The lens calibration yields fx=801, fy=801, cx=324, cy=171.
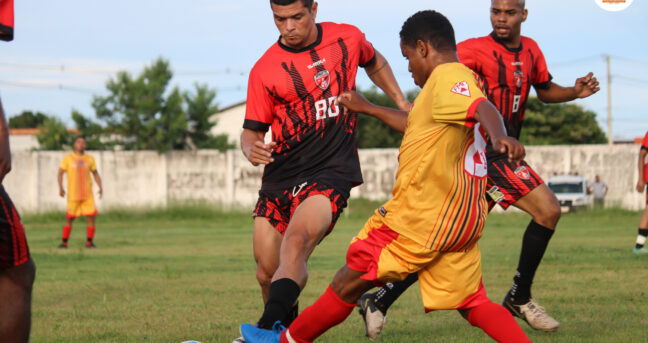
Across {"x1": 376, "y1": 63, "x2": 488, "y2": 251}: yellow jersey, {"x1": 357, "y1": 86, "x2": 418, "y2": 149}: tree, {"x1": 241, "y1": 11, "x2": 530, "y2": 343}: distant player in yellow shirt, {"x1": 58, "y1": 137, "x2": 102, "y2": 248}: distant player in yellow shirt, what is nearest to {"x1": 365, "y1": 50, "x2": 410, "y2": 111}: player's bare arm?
{"x1": 241, "y1": 11, "x2": 530, "y2": 343}: distant player in yellow shirt

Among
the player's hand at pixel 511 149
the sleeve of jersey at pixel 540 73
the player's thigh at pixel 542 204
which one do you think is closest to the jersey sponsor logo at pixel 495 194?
the player's thigh at pixel 542 204

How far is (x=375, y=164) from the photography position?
32.1 meters

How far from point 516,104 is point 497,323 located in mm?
2792

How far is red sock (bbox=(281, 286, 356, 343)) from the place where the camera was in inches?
180

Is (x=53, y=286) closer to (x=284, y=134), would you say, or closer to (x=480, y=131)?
(x=284, y=134)

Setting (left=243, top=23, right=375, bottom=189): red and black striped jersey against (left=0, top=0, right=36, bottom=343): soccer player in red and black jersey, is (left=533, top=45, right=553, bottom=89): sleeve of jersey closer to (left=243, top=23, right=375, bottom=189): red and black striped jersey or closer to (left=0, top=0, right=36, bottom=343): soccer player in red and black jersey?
(left=243, top=23, right=375, bottom=189): red and black striped jersey

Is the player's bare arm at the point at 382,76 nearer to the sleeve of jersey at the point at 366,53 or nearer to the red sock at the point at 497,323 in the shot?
the sleeve of jersey at the point at 366,53

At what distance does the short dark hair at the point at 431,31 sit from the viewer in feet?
14.4

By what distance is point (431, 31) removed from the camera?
439cm

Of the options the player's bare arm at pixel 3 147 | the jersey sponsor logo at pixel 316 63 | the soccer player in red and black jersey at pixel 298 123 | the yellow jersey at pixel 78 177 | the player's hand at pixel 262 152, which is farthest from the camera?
the yellow jersey at pixel 78 177

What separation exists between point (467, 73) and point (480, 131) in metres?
0.43

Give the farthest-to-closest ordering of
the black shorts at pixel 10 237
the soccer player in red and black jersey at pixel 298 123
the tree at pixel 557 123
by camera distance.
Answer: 1. the tree at pixel 557 123
2. the soccer player in red and black jersey at pixel 298 123
3. the black shorts at pixel 10 237

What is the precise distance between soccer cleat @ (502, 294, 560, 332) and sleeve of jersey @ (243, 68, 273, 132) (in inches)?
93.8

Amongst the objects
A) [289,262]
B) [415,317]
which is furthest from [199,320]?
[289,262]
